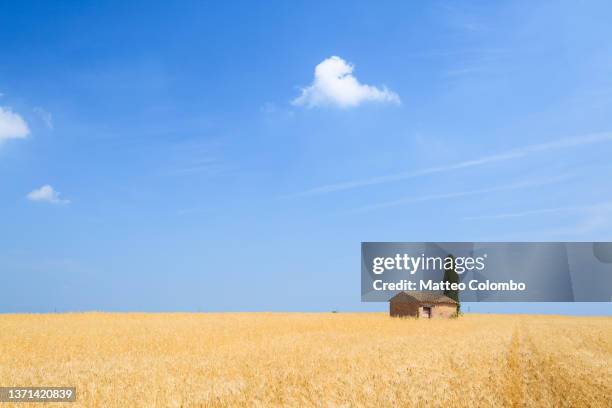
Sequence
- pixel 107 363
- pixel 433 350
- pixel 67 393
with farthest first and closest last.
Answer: pixel 433 350
pixel 107 363
pixel 67 393

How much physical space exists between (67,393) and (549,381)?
13609 millimetres

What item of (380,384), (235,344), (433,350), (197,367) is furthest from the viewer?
(235,344)

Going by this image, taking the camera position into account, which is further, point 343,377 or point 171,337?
point 171,337

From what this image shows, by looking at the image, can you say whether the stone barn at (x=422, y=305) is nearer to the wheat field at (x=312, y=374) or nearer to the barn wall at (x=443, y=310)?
the barn wall at (x=443, y=310)

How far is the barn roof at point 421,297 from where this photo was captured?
68.0 m

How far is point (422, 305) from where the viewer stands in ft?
223

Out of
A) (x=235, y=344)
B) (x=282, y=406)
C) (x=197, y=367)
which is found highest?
(x=235, y=344)

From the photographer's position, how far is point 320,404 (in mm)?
11242

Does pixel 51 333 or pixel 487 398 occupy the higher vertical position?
pixel 51 333

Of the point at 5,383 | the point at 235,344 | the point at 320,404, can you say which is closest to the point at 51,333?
the point at 235,344

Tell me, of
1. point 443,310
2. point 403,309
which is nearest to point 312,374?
point 403,309

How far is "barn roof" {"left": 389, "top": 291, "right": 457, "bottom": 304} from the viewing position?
68.0m

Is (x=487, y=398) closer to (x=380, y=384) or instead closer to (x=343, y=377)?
(x=380, y=384)

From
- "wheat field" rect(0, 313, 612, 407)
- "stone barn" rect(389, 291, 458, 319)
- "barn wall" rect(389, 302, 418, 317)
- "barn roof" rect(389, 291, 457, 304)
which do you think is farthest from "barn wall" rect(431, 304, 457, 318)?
"wheat field" rect(0, 313, 612, 407)
